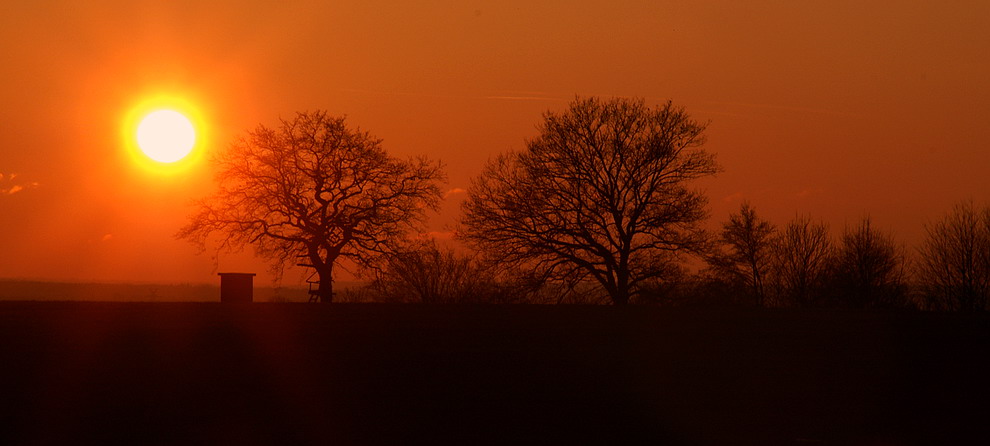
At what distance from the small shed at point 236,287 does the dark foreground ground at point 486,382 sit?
16585 millimetres

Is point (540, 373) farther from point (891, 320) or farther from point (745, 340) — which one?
point (891, 320)

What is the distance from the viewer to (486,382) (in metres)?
13.3

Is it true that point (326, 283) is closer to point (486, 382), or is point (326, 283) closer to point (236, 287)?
point (236, 287)

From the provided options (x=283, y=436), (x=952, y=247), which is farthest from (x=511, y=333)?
(x=952, y=247)

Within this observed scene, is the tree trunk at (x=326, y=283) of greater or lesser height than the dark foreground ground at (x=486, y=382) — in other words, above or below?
above

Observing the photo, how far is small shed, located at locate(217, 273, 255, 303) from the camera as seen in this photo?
36.8m

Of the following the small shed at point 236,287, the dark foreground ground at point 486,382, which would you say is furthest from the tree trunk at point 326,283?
the dark foreground ground at point 486,382

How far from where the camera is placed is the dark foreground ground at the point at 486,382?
1071 centimetres

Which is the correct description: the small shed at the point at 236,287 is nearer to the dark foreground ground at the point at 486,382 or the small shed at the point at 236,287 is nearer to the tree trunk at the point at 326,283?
the tree trunk at the point at 326,283

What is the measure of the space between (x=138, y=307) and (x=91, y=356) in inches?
405

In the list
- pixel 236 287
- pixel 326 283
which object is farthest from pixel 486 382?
pixel 326 283

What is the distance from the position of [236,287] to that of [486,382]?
25629mm

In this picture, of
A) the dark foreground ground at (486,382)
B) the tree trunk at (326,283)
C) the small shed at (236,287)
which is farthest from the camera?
the tree trunk at (326,283)

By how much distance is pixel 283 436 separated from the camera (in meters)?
10.6
